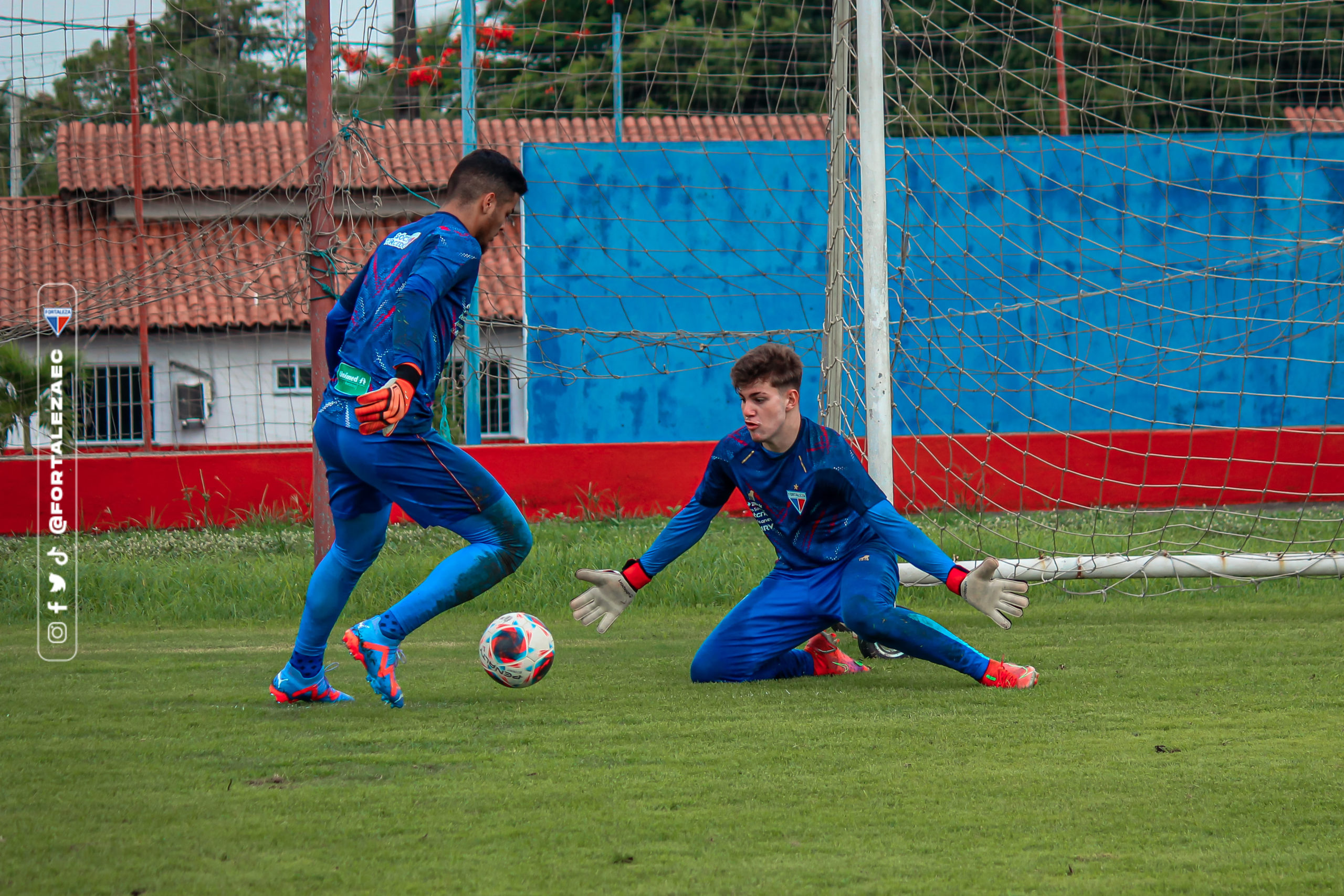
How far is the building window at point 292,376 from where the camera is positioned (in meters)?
18.5

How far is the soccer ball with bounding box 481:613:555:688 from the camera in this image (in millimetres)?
4109

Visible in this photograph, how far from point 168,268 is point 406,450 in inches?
188

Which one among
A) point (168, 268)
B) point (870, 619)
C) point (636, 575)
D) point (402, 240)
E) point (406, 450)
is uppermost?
point (168, 268)

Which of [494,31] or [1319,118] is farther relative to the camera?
[1319,118]

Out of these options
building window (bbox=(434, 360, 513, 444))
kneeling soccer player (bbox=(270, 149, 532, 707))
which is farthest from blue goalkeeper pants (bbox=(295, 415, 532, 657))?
building window (bbox=(434, 360, 513, 444))

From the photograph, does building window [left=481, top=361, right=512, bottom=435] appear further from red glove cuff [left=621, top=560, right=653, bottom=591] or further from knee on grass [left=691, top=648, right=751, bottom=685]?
knee on grass [left=691, top=648, right=751, bottom=685]

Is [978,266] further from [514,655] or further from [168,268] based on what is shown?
[514,655]

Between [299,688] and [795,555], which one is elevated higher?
[795,555]

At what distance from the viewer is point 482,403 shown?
18406mm

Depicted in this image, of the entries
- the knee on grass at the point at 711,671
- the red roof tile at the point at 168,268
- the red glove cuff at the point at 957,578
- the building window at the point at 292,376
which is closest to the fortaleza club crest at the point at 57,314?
the red roof tile at the point at 168,268

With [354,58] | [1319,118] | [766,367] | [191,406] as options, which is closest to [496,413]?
[191,406]

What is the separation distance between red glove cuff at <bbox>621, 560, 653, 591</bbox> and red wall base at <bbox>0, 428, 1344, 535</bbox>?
4.79 meters

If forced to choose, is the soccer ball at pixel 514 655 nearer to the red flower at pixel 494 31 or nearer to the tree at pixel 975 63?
the red flower at pixel 494 31

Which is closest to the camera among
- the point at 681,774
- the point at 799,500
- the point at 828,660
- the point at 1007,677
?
the point at 681,774
